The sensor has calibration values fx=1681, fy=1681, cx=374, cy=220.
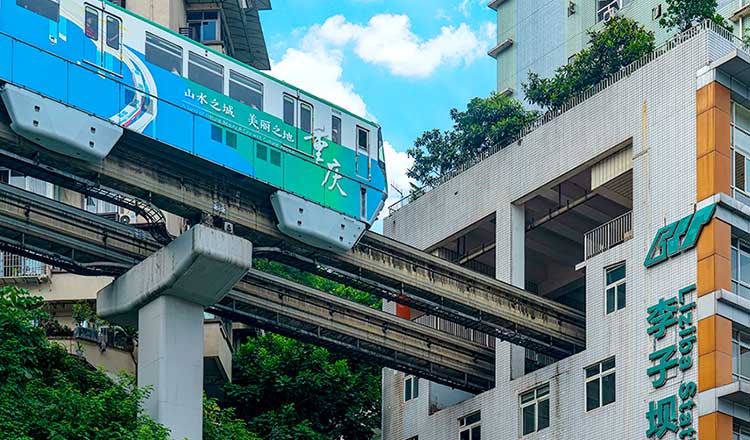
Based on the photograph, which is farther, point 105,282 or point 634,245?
point 105,282

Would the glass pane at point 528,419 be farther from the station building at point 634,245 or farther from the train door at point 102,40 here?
the train door at point 102,40

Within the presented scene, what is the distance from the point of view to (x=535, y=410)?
49.0 m

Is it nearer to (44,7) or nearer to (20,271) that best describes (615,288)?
(44,7)

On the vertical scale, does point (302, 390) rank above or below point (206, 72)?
below

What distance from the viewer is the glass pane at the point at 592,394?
46.8m

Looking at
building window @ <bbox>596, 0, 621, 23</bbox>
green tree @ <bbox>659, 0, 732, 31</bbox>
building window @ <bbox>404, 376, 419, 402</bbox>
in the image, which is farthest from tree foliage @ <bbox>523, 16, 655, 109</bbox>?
building window @ <bbox>404, 376, 419, 402</bbox>

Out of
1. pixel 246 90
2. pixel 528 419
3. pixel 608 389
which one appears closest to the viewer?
pixel 246 90

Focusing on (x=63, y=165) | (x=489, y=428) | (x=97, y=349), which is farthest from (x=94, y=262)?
(x=489, y=428)

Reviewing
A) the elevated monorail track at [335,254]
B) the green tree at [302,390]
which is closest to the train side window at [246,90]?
the elevated monorail track at [335,254]

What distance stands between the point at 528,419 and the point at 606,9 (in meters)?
30.2

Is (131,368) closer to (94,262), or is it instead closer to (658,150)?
(94,262)

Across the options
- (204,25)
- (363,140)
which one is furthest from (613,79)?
(204,25)

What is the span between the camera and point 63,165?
40.2 m

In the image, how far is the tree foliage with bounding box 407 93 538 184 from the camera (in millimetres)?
66500
